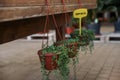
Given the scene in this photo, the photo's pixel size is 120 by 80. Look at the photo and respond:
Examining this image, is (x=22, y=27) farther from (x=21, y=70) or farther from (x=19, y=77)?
(x=21, y=70)

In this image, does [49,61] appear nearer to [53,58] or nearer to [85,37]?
[53,58]

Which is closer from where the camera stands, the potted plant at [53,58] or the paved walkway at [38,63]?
the potted plant at [53,58]

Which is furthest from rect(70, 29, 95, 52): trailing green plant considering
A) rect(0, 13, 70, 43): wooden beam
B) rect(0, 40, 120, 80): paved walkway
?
rect(0, 40, 120, 80): paved walkway

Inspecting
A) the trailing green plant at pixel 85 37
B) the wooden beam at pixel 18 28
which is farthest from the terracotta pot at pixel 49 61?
the trailing green plant at pixel 85 37

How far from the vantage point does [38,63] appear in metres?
4.91

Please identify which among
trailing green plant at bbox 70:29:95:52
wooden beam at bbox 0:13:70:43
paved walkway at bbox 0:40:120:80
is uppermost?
wooden beam at bbox 0:13:70:43

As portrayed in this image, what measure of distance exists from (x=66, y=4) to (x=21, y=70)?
2174mm

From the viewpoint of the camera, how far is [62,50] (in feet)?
6.29

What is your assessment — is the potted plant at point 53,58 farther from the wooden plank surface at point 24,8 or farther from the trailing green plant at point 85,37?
the trailing green plant at point 85,37

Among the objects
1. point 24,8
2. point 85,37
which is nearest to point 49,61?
point 24,8

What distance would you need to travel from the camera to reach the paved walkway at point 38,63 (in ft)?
13.1

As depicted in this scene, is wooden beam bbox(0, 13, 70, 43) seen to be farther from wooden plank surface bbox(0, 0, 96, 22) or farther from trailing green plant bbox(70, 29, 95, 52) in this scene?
trailing green plant bbox(70, 29, 95, 52)

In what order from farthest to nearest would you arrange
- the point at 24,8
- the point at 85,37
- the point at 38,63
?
the point at 38,63
the point at 85,37
the point at 24,8

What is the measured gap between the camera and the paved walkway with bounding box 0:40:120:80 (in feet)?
13.1
